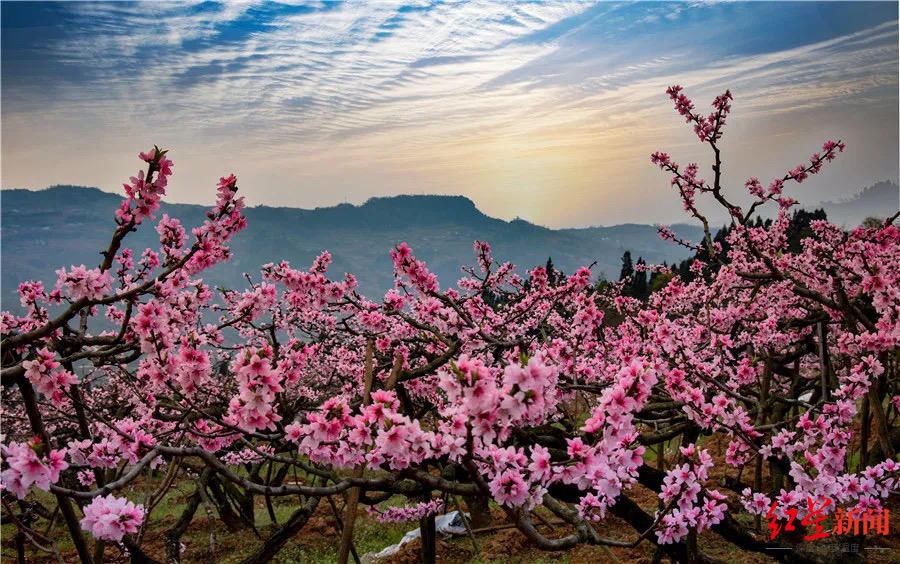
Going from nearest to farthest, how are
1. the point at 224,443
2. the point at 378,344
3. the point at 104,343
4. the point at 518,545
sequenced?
the point at 104,343 → the point at 224,443 → the point at 378,344 → the point at 518,545

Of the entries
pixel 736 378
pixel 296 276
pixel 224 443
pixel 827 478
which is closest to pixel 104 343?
pixel 224 443

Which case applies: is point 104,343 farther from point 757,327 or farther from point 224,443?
point 757,327

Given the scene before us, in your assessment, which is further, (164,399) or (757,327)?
(757,327)

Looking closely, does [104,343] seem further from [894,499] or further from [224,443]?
[894,499]

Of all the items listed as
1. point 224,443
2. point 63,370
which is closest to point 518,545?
point 224,443

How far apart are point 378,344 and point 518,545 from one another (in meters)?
4.53

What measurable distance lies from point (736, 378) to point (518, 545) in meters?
4.38

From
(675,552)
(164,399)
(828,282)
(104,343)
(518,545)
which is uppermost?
(104,343)

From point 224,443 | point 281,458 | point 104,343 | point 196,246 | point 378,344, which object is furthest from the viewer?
point 378,344

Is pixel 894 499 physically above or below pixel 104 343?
below

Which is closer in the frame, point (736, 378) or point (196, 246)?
point (196, 246)

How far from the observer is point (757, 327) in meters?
8.62

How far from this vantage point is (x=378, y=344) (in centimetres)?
622

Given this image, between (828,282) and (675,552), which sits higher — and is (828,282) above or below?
above
